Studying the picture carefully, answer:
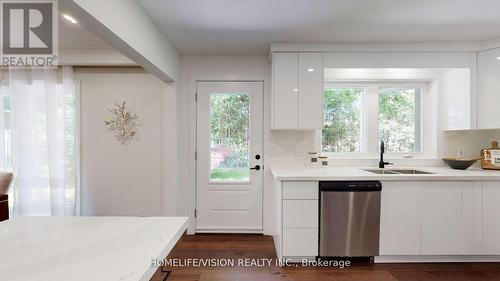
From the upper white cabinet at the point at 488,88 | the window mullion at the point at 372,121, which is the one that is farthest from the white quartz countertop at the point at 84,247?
the upper white cabinet at the point at 488,88

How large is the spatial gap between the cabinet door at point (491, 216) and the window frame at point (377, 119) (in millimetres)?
Result: 740

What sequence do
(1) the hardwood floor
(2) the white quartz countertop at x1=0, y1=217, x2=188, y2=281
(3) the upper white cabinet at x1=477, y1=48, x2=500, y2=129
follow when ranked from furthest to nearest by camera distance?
(3) the upper white cabinet at x1=477, y1=48, x2=500, y2=129 < (1) the hardwood floor < (2) the white quartz countertop at x1=0, y1=217, x2=188, y2=281

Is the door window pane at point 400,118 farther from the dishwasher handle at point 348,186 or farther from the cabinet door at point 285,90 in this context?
the cabinet door at point 285,90

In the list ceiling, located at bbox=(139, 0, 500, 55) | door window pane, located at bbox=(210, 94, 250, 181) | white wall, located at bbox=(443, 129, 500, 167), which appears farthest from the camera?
door window pane, located at bbox=(210, 94, 250, 181)

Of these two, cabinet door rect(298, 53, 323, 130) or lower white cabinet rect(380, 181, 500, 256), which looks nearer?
lower white cabinet rect(380, 181, 500, 256)

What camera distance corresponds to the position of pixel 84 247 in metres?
0.96

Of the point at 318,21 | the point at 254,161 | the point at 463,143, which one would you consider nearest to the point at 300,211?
the point at 254,161

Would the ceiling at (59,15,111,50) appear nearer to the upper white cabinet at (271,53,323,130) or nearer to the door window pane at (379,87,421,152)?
the upper white cabinet at (271,53,323,130)

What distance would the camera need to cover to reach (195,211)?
3.08 m

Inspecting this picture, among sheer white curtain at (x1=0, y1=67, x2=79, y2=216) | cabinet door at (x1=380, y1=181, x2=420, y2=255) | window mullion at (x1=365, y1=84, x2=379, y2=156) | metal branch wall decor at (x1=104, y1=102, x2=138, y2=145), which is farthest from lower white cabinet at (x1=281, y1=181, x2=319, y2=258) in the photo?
sheer white curtain at (x1=0, y1=67, x2=79, y2=216)

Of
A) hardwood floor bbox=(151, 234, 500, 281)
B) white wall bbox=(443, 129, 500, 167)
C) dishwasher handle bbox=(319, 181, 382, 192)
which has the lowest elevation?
hardwood floor bbox=(151, 234, 500, 281)

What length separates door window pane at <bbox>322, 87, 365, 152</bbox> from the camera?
309 cm

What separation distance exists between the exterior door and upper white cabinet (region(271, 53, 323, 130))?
0.46 m

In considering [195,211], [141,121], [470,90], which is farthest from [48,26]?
[470,90]
